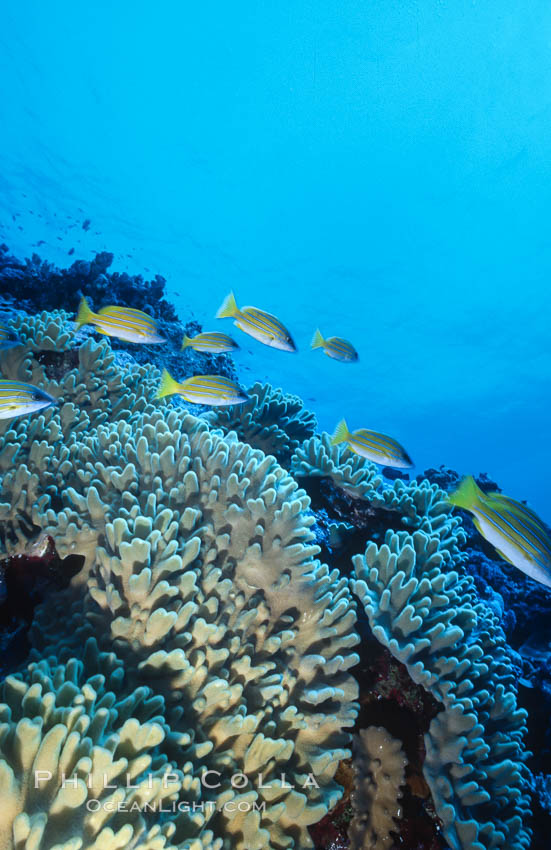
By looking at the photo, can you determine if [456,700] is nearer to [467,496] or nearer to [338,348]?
[467,496]

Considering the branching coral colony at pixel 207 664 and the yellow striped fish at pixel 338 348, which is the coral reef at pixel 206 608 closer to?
the branching coral colony at pixel 207 664

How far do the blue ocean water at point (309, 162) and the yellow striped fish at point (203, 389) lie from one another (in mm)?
32504

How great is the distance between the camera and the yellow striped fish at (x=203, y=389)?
402 centimetres

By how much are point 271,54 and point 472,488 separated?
48.6m

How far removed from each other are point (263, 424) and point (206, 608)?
3629mm

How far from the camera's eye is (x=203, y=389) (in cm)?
405

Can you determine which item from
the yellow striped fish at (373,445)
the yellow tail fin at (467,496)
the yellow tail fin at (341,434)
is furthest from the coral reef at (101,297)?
the yellow tail fin at (467,496)

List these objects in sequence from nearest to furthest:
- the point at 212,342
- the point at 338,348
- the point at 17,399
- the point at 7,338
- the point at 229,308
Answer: the point at 17,399
the point at 7,338
the point at 212,342
the point at 229,308
the point at 338,348

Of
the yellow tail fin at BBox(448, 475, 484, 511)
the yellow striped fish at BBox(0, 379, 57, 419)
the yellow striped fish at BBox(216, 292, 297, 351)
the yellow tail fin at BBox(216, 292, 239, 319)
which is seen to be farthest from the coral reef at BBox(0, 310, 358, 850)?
the yellow tail fin at BBox(216, 292, 239, 319)

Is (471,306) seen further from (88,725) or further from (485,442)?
(88,725)

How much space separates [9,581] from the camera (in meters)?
2.72

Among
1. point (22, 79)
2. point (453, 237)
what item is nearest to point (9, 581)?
point (453, 237)

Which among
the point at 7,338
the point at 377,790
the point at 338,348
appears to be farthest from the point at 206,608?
the point at 338,348

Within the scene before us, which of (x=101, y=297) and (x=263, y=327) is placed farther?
(x=101, y=297)
